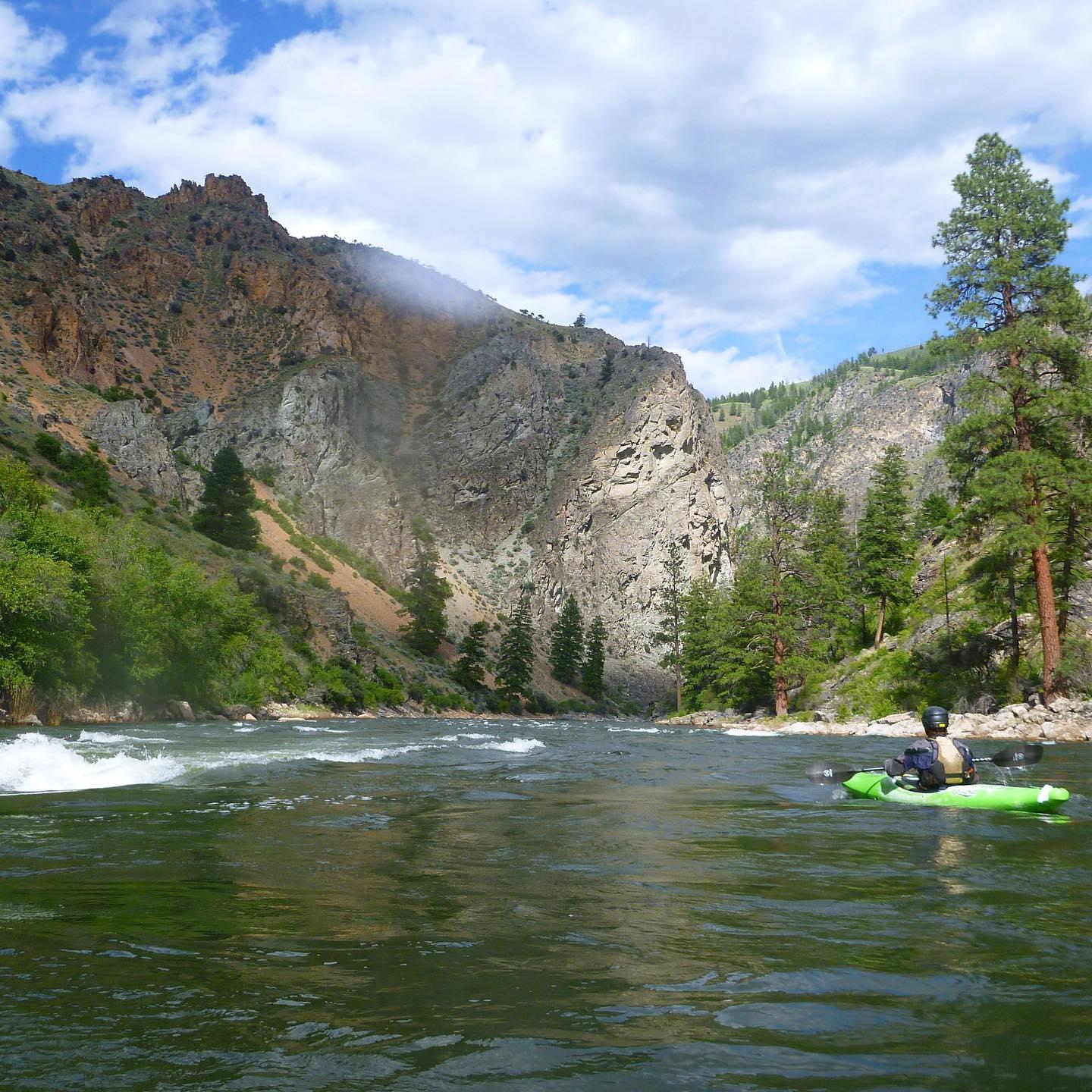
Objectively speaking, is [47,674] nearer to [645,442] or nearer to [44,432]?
[44,432]

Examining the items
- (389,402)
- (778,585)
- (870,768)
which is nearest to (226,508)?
(778,585)

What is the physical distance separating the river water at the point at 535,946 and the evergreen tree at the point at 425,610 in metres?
63.2

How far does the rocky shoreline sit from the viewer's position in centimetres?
2381

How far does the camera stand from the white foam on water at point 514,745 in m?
21.4

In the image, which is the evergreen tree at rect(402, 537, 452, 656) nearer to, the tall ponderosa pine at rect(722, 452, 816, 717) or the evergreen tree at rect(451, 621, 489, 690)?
the evergreen tree at rect(451, 621, 489, 690)

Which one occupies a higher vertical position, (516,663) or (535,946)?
(535,946)

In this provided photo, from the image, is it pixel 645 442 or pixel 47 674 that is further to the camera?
pixel 645 442

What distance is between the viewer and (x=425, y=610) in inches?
2943

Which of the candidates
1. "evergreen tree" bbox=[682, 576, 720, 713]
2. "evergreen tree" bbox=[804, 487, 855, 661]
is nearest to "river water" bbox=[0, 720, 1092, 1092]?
"evergreen tree" bbox=[804, 487, 855, 661]

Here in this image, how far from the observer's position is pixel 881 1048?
335 centimetres

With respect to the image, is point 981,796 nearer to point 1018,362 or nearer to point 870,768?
point 870,768

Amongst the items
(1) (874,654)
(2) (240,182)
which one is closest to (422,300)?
(2) (240,182)

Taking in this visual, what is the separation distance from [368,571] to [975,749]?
6901cm

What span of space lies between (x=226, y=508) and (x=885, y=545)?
46554 mm
